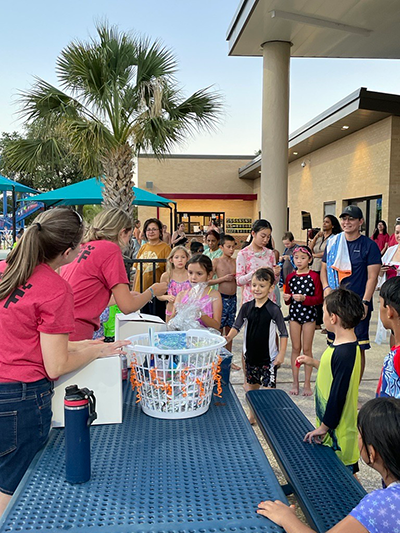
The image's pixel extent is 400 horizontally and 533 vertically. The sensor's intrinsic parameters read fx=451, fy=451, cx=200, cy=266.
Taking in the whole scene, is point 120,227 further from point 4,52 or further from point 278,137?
point 4,52

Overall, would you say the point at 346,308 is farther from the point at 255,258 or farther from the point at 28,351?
the point at 255,258

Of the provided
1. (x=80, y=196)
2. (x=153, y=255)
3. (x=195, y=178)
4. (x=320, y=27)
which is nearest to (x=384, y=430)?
(x=153, y=255)

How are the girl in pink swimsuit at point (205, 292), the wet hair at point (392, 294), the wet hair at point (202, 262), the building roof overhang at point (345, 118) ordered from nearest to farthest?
1. the wet hair at point (392, 294)
2. the girl in pink swimsuit at point (205, 292)
3. the wet hair at point (202, 262)
4. the building roof overhang at point (345, 118)

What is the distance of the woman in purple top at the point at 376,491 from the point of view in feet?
4.38

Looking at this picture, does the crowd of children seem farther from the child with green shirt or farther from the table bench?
the table bench

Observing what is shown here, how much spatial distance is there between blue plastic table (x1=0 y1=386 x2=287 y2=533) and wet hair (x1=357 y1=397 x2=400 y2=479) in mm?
360

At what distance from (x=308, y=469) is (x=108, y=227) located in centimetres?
190

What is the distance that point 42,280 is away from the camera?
6.40 feet

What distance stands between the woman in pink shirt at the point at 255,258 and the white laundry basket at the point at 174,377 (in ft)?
9.33

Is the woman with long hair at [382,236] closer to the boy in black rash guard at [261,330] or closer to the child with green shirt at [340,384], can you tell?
the boy in black rash guard at [261,330]

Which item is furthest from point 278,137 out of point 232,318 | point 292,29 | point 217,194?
point 217,194

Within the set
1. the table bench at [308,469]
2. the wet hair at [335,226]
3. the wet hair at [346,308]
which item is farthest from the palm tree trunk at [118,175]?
the wet hair at [346,308]

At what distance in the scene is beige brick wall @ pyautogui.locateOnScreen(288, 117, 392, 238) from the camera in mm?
13578

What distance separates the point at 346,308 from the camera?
2.79 meters
